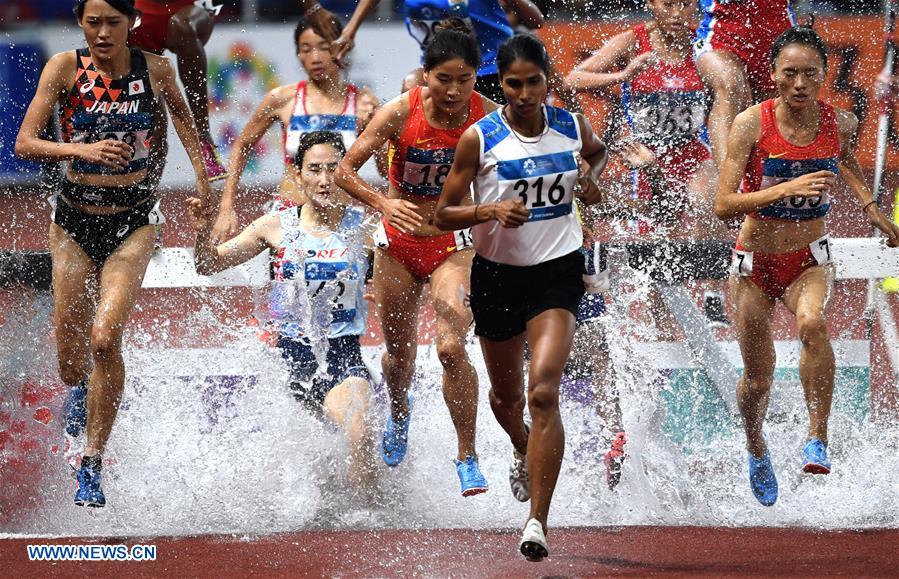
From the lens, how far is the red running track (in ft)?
21.3

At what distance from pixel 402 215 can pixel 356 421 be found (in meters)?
1.86

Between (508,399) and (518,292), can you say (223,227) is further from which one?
(518,292)

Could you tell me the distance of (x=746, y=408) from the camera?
730cm

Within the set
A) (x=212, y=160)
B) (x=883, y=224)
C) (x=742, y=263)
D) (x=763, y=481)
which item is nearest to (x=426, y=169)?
(x=742, y=263)

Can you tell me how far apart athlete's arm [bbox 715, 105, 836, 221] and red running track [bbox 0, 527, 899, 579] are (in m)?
1.56

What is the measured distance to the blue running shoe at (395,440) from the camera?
775 centimetres

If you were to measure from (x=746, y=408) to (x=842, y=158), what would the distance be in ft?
4.27

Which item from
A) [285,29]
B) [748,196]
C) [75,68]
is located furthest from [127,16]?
[285,29]

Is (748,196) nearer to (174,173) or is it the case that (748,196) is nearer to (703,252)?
(703,252)

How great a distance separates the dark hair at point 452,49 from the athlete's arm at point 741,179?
1275 mm

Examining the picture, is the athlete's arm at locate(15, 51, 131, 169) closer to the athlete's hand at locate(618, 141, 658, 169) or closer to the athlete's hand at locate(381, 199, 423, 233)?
the athlete's hand at locate(381, 199, 423, 233)

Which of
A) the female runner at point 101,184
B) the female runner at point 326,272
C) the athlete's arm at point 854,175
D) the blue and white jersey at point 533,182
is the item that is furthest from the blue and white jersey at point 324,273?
the athlete's arm at point 854,175

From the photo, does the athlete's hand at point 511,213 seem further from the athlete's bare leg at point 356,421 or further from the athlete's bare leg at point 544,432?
the athlete's bare leg at point 356,421

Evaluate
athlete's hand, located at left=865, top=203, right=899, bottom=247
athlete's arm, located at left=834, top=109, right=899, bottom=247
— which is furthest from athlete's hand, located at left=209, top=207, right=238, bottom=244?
athlete's hand, located at left=865, top=203, right=899, bottom=247
